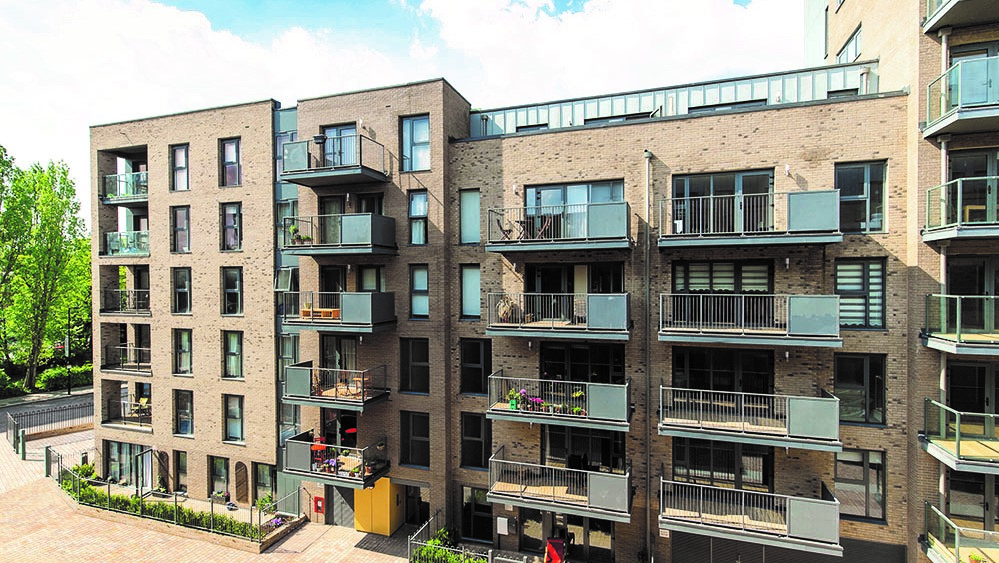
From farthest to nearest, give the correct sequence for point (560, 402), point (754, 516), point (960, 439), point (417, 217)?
point (417, 217)
point (560, 402)
point (754, 516)
point (960, 439)

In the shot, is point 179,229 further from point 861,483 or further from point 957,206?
point 957,206

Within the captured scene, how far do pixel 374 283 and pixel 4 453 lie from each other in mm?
20838

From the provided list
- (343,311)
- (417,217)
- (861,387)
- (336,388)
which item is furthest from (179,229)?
(861,387)

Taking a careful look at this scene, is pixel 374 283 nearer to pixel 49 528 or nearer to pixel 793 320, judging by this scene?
pixel 793 320

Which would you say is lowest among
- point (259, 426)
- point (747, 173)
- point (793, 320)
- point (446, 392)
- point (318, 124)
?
point (259, 426)

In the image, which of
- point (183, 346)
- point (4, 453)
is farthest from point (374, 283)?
point (4, 453)

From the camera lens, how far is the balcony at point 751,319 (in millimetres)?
10281

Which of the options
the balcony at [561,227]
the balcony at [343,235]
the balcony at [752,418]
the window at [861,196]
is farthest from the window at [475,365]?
the window at [861,196]

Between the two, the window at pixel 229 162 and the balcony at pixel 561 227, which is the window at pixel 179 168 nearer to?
the window at pixel 229 162

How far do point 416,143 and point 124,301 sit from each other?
48.1 feet

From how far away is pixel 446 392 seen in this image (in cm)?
1405

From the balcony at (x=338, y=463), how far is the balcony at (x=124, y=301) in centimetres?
1007

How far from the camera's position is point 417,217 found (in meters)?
14.4

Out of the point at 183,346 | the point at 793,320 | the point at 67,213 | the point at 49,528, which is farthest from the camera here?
the point at 67,213
